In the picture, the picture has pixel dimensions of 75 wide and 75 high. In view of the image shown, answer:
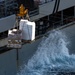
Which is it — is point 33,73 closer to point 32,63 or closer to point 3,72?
point 32,63

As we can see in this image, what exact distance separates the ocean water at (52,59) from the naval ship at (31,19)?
0.24m

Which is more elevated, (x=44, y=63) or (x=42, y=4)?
(x=42, y=4)

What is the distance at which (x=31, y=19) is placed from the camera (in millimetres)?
12891

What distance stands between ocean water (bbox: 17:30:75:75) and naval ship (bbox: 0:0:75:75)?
0.24 m

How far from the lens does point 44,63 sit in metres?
13.7

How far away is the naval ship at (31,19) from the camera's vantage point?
11.9 meters

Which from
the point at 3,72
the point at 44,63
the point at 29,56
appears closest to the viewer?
the point at 3,72

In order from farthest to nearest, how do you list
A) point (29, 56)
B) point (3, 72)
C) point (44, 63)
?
point (44, 63) < point (29, 56) < point (3, 72)

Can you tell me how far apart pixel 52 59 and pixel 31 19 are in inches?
65.6

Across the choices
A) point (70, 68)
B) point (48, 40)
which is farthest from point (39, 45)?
point (70, 68)

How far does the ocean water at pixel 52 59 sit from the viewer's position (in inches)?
519

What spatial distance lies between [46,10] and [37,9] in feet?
1.09

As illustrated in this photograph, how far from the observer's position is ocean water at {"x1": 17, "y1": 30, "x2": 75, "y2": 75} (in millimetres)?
13188

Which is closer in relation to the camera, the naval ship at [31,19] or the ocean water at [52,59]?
the naval ship at [31,19]
